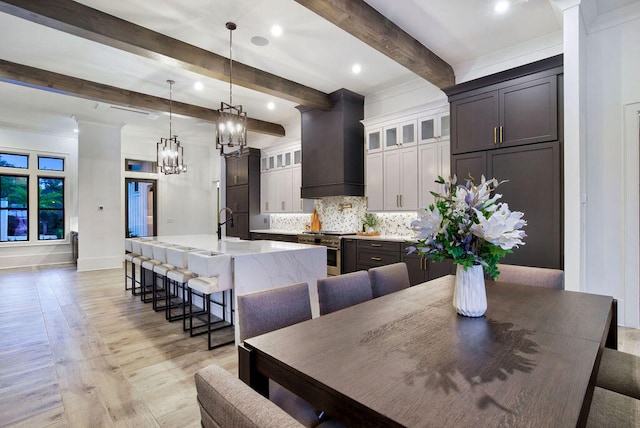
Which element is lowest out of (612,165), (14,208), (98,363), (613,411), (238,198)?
(98,363)

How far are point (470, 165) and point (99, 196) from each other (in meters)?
7.66

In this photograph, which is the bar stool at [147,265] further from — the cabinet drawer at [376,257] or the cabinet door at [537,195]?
the cabinet door at [537,195]

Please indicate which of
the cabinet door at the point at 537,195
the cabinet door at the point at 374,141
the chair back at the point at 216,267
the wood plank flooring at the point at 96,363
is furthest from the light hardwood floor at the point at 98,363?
the cabinet door at the point at 374,141

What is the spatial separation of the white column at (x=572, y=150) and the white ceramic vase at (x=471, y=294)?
2.03 metres

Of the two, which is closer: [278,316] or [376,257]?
[278,316]

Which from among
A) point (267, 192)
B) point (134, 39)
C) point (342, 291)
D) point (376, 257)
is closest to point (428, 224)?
point (342, 291)

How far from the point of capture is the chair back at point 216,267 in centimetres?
285

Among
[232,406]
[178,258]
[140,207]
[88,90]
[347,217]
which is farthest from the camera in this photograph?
[140,207]

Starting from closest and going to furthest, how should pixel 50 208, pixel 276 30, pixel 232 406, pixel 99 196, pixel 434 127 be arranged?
pixel 232 406 < pixel 276 30 < pixel 434 127 < pixel 99 196 < pixel 50 208

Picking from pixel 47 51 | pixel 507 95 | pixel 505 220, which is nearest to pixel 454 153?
pixel 507 95

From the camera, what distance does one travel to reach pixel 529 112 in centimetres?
336

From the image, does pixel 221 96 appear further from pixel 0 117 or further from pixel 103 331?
pixel 0 117

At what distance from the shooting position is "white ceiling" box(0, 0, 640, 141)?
3.18 m

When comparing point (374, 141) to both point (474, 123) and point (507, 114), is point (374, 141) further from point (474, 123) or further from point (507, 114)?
point (507, 114)
